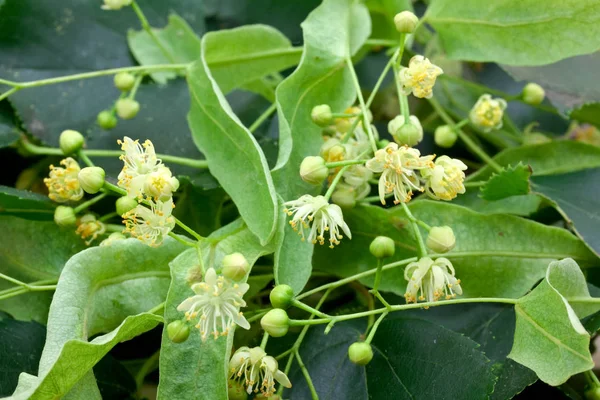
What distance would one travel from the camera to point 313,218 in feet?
1.72

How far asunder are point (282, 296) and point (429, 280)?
0.12 m

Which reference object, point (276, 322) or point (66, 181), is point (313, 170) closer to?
point (276, 322)

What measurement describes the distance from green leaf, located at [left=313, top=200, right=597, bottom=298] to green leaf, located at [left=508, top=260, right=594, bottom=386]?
80 mm

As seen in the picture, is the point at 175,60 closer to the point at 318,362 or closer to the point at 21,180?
the point at 21,180

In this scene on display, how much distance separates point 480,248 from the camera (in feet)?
1.96

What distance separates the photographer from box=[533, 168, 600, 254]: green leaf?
613mm

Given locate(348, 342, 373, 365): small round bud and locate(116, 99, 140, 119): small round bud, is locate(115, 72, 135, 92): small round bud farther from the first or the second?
locate(348, 342, 373, 365): small round bud

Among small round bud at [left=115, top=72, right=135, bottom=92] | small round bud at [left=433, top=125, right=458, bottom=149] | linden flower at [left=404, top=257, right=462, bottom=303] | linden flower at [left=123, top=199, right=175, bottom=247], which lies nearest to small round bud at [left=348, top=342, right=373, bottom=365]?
linden flower at [left=404, top=257, right=462, bottom=303]

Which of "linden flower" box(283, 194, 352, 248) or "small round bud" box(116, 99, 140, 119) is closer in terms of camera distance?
"linden flower" box(283, 194, 352, 248)

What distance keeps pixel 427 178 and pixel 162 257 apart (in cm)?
23

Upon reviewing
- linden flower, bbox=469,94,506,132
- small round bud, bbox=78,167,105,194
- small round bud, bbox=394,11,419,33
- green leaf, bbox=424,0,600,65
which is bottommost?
linden flower, bbox=469,94,506,132

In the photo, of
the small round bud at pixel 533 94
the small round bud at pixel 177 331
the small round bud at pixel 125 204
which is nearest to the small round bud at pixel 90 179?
the small round bud at pixel 125 204

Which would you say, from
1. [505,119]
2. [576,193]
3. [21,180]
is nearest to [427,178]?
[576,193]

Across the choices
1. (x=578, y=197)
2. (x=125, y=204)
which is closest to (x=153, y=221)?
(x=125, y=204)
